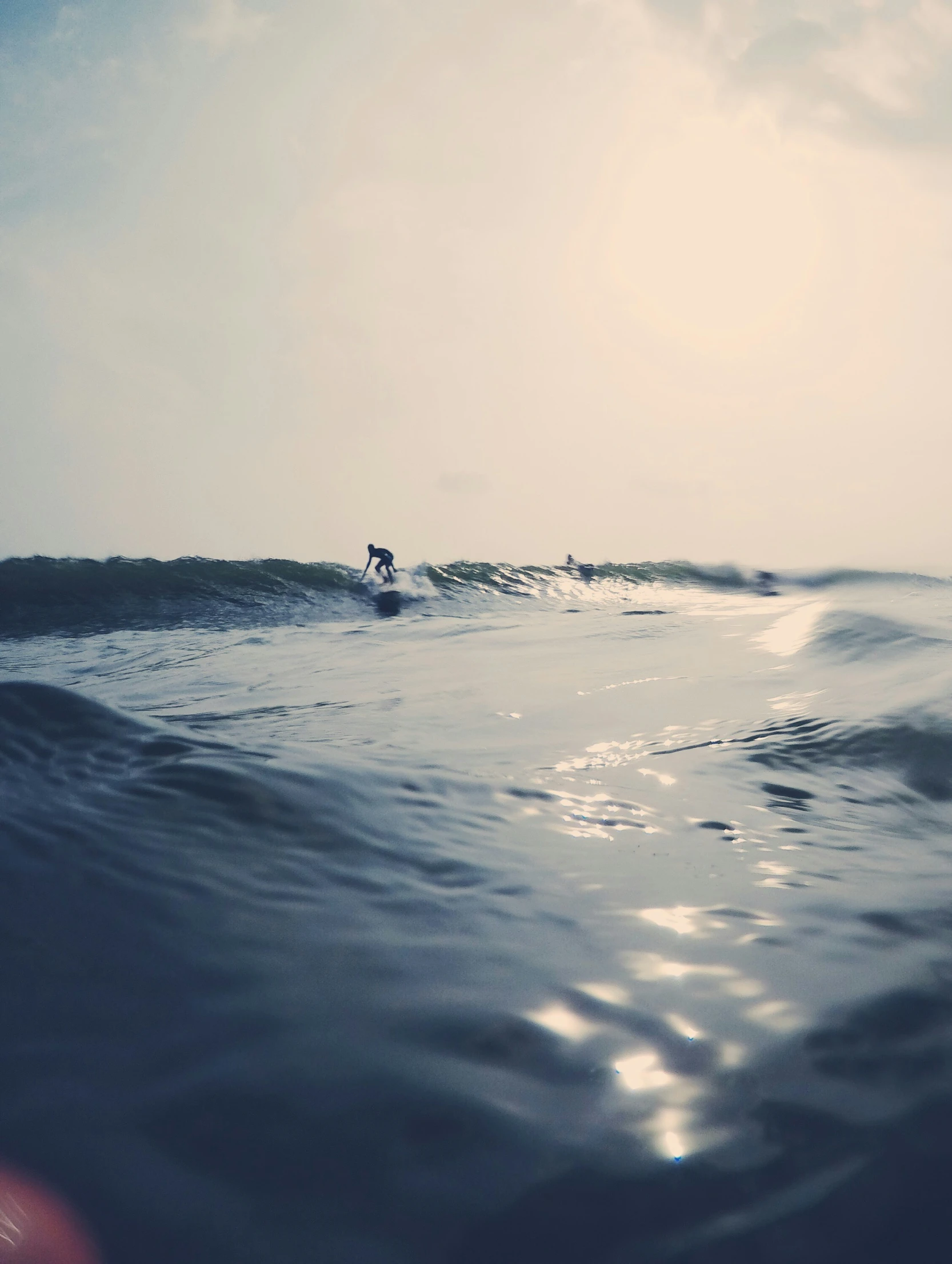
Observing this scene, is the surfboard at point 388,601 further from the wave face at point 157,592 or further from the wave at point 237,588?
the wave face at point 157,592

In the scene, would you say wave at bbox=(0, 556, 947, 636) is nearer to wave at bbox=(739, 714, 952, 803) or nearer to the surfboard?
the surfboard

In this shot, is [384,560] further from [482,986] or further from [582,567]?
[482,986]

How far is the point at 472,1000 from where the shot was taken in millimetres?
1454

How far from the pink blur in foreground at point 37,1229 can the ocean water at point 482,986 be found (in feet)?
0.10

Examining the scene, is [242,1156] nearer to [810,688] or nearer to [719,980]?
[719,980]

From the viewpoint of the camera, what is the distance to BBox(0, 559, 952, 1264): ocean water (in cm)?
101

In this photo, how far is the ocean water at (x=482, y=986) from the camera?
1.01m

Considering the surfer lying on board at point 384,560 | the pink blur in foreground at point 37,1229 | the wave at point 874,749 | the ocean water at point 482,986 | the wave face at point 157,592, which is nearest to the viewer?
the pink blur in foreground at point 37,1229

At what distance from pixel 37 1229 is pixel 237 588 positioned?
630 inches

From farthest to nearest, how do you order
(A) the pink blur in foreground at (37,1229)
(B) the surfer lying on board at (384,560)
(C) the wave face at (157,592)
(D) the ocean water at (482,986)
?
1. (B) the surfer lying on board at (384,560)
2. (C) the wave face at (157,592)
3. (D) the ocean water at (482,986)
4. (A) the pink blur in foreground at (37,1229)

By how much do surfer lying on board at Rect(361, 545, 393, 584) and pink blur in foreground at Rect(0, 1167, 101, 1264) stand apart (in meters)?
16.5

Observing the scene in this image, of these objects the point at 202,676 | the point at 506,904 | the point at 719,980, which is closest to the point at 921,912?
the point at 719,980

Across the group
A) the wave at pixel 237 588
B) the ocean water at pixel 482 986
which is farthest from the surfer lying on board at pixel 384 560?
the ocean water at pixel 482 986

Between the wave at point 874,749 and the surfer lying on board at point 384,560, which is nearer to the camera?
the wave at point 874,749
